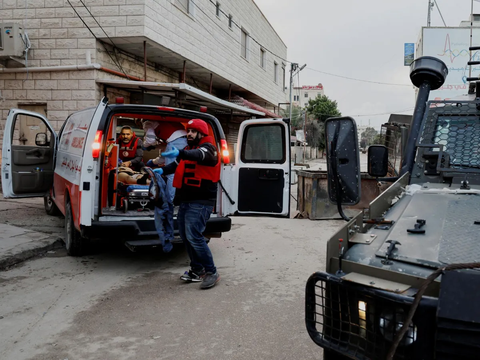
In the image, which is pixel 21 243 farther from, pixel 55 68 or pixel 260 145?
pixel 55 68

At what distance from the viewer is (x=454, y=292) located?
158 cm

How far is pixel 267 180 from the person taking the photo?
19.2 feet

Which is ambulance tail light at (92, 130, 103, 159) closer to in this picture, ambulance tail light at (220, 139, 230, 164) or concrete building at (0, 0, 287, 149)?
ambulance tail light at (220, 139, 230, 164)

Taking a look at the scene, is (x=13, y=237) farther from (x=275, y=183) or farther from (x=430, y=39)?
(x=430, y=39)

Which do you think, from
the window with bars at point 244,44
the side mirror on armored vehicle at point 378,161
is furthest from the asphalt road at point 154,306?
the window with bars at point 244,44

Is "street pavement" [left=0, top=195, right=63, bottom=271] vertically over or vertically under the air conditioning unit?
under

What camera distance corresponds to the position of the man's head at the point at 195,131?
4.57 metres

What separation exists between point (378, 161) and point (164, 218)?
107 inches

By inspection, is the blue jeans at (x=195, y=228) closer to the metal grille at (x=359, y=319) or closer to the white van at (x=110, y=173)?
the white van at (x=110, y=173)

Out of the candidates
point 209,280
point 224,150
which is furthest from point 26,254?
point 224,150

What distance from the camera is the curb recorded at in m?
5.33

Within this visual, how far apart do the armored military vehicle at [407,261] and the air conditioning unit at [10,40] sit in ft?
32.1

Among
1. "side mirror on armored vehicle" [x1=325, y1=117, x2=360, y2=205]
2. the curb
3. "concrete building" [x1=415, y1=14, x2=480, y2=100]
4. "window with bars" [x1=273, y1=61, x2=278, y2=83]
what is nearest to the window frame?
"window with bars" [x1=273, y1=61, x2=278, y2=83]

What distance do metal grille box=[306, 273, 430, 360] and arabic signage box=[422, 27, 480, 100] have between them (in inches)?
874
